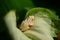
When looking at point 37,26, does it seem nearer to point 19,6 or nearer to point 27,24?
point 27,24

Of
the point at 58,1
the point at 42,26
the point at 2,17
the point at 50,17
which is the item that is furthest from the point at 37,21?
the point at 58,1

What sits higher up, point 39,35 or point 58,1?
point 58,1

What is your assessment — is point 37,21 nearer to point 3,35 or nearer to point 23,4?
point 23,4

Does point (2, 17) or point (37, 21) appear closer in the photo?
point (2, 17)

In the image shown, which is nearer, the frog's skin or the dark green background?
the dark green background

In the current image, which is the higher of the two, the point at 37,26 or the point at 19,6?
the point at 19,6

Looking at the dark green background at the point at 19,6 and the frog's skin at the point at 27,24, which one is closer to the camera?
the dark green background at the point at 19,6

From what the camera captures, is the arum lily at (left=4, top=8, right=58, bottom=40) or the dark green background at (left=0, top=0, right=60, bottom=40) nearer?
the dark green background at (left=0, top=0, right=60, bottom=40)

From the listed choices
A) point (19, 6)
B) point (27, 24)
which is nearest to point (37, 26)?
point (27, 24)
